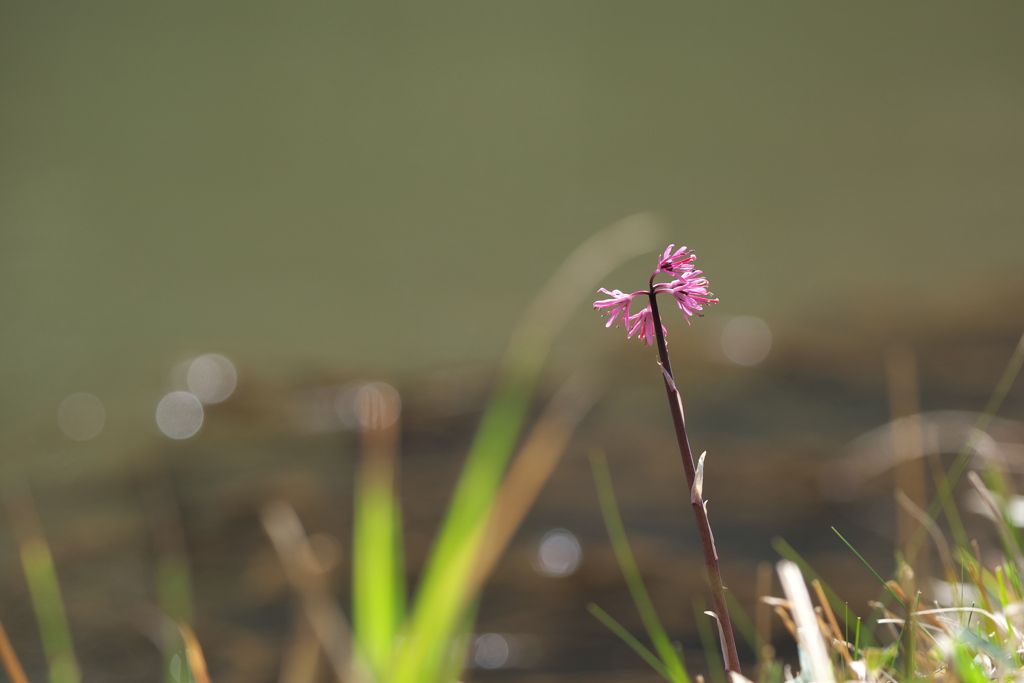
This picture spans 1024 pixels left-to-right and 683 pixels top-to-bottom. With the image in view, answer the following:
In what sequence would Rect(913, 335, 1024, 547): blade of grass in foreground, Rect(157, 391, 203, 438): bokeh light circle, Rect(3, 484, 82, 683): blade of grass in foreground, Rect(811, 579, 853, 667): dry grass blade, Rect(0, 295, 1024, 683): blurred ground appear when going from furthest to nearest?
Rect(157, 391, 203, 438): bokeh light circle, Rect(0, 295, 1024, 683): blurred ground, Rect(3, 484, 82, 683): blade of grass in foreground, Rect(913, 335, 1024, 547): blade of grass in foreground, Rect(811, 579, 853, 667): dry grass blade

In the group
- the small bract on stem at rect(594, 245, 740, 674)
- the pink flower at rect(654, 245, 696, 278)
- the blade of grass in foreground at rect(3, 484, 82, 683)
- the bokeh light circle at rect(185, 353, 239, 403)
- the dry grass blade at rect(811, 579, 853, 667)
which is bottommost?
the blade of grass in foreground at rect(3, 484, 82, 683)

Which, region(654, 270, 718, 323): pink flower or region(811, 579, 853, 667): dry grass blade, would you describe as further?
region(811, 579, 853, 667): dry grass blade

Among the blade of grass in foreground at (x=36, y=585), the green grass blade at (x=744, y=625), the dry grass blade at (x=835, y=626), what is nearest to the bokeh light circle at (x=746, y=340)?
the green grass blade at (x=744, y=625)

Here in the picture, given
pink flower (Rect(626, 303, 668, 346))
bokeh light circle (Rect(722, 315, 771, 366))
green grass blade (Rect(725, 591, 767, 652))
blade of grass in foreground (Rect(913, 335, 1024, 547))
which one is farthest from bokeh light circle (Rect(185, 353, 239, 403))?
pink flower (Rect(626, 303, 668, 346))

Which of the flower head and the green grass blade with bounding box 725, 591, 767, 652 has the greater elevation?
the flower head

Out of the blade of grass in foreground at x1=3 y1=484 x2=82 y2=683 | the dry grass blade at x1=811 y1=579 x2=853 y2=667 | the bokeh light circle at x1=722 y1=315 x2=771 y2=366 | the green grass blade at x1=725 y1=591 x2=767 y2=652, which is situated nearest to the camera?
the dry grass blade at x1=811 y1=579 x2=853 y2=667

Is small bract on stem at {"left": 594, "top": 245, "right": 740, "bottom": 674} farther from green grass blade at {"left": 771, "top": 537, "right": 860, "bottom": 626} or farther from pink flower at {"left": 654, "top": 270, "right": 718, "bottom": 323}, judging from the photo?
green grass blade at {"left": 771, "top": 537, "right": 860, "bottom": 626}

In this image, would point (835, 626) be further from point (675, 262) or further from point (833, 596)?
point (675, 262)

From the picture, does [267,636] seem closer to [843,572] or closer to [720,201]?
[843,572]
